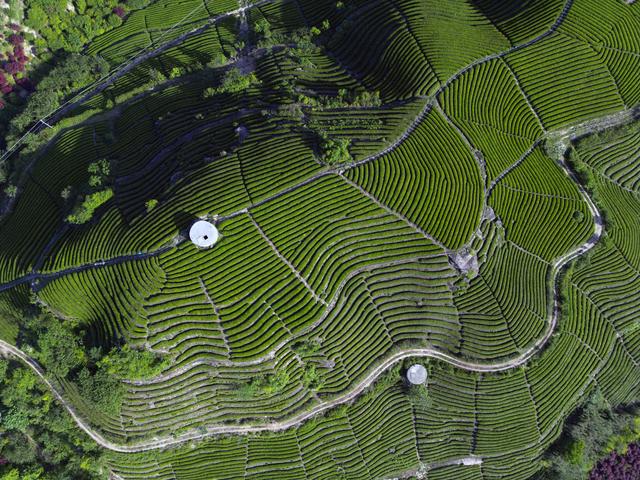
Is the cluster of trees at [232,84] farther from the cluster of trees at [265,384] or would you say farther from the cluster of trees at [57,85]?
the cluster of trees at [265,384]

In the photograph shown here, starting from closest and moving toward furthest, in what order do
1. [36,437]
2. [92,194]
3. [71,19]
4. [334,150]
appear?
[334,150], [36,437], [92,194], [71,19]

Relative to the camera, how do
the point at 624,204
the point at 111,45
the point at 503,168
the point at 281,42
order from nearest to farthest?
the point at 503,168
the point at 624,204
the point at 281,42
the point at 111,45

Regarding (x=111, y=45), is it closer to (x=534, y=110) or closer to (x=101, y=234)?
(x=101, y=234)

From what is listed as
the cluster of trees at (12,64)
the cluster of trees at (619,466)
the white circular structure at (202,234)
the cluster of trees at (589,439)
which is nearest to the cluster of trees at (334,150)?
the white circular structure at (202,234)

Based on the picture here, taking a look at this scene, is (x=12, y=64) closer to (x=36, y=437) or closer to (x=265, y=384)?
(x=36, y=437)

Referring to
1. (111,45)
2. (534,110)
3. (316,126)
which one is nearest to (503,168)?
(534,110)

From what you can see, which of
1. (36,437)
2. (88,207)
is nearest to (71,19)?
(88,207)

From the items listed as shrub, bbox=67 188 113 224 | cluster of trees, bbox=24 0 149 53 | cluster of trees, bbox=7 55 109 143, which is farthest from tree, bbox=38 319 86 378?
cluster of trees, bbox=24 0 149 53
